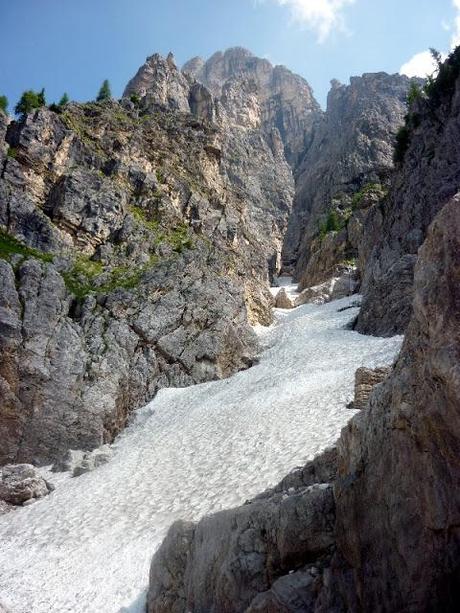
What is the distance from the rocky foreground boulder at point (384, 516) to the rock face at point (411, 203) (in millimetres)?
24070

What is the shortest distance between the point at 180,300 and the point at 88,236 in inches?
373

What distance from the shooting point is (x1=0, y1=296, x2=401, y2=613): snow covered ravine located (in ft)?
40.4

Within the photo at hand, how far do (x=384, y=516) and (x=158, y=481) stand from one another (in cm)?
1284

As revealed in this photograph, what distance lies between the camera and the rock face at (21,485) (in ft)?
62.0

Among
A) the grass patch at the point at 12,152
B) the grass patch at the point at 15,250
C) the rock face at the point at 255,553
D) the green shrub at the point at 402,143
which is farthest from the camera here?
the green shrub at the point at 402,143

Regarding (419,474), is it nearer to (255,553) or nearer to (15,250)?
(255,553)

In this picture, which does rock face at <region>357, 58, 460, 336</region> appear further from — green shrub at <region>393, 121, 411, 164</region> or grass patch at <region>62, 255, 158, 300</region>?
grass patch at <region>62, 255, 158, 300</region>

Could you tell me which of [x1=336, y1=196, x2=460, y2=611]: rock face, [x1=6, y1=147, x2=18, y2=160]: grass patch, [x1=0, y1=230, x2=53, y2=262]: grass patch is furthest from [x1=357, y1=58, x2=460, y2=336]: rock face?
[x1=6, y1=147, x2=18, y2=160]: grass patch

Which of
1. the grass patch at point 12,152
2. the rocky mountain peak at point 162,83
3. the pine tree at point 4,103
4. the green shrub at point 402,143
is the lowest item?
the green shrub at point 402,143

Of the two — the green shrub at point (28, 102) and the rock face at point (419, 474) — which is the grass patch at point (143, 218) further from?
the rock face at point (419, 474)

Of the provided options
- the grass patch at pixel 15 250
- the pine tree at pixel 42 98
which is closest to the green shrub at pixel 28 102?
the pine tree at pixel 42 98

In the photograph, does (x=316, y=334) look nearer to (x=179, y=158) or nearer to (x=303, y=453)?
(x=303, y=453)

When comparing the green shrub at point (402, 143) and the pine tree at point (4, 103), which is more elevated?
the pine tree at point (4, 103)

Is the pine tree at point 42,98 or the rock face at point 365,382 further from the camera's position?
the pine tree at point 42,98
